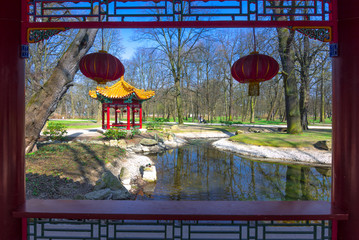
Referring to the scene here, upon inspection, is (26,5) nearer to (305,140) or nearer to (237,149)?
(237,149)

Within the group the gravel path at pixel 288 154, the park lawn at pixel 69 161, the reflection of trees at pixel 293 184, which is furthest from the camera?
the gravel path at pixel 288 154

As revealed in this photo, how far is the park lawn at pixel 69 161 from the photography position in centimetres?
577

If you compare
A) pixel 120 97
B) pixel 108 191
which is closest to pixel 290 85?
pixel 120 97

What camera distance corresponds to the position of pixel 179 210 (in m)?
2.20

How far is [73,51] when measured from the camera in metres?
6.56

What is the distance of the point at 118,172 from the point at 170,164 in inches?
109

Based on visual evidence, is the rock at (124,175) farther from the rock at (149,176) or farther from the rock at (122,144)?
the rock at (122,144)

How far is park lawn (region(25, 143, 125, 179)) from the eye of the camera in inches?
227
